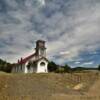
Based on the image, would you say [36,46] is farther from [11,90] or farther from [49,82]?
[11,90]

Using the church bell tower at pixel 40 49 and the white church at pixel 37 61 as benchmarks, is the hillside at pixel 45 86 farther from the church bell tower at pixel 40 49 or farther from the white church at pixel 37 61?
the church bell tower at pixel 40 49

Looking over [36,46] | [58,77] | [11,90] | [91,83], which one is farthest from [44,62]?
[11,90]

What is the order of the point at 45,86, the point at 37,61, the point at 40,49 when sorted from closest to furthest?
the point at 45,86 → the point at 37,61 → the point at 40,49

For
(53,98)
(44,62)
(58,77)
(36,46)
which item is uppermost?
(36,46)

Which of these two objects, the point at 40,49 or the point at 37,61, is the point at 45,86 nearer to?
the point at 37,61

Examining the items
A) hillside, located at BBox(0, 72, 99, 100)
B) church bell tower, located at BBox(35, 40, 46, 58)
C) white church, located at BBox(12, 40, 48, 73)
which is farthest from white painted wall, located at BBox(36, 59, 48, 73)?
hillside, located at BBox(0, 72, 99, 100)

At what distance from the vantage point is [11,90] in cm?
2667

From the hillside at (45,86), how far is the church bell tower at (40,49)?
19524 millimetres

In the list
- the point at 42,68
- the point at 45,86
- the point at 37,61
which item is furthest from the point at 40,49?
the point at 45,86

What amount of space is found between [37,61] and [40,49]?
3.89 metres

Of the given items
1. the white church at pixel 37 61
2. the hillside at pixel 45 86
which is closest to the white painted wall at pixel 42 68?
the white church at pixel 37 61

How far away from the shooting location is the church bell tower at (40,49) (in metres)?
53.8

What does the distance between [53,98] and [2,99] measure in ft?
19.8

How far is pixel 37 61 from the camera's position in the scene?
2041 inches
